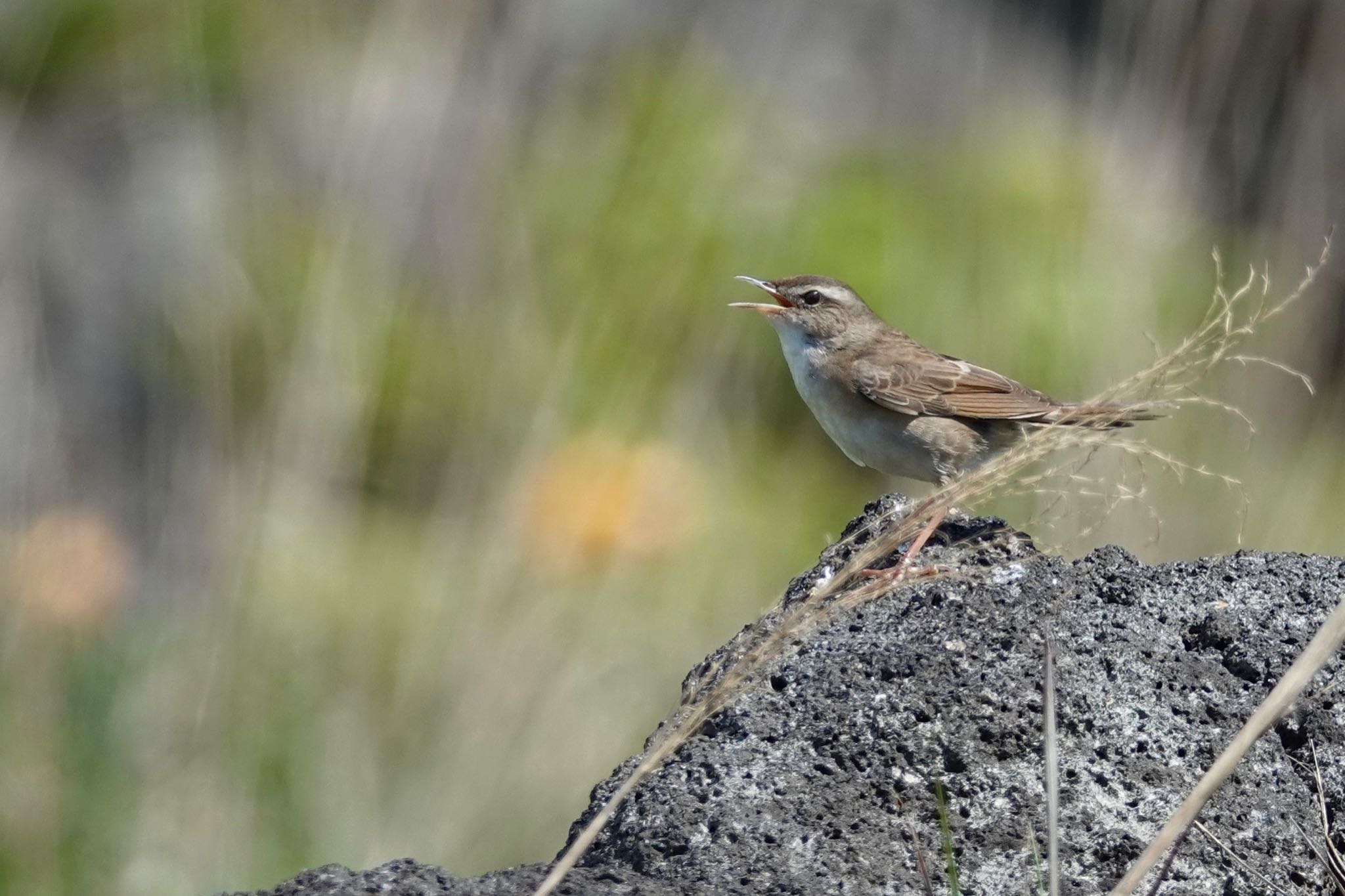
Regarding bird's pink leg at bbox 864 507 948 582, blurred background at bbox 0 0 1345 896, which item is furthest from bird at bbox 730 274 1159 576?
bird's pink leg at bbox 864 507 948 582

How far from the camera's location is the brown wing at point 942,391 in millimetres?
5059

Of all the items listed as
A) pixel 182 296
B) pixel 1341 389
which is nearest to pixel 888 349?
pixel 182 296

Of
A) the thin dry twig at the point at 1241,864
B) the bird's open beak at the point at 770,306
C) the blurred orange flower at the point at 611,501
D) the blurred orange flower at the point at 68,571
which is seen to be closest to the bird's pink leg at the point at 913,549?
the thin dry twig at the point at 1241,864

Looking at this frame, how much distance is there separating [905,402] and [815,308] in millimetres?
605

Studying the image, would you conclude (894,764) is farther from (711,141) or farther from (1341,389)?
(1341,389)

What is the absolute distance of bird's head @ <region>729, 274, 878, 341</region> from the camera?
215 inches

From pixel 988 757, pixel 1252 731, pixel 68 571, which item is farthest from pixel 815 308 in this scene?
pixel 1252 731

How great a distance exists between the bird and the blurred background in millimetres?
909

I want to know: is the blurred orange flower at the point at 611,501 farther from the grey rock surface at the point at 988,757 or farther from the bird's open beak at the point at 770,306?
the grey rock surface at the point at 988,757

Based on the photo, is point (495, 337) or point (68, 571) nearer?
point (68, 571)

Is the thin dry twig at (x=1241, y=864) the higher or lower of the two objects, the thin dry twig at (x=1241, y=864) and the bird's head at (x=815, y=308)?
the lower

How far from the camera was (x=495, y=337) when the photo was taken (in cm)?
705

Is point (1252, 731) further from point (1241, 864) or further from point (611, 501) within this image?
point (611, 501)

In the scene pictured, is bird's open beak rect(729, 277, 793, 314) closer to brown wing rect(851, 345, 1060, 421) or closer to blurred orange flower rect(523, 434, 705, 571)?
brown wing rect(851, 345, 1060, 421)
